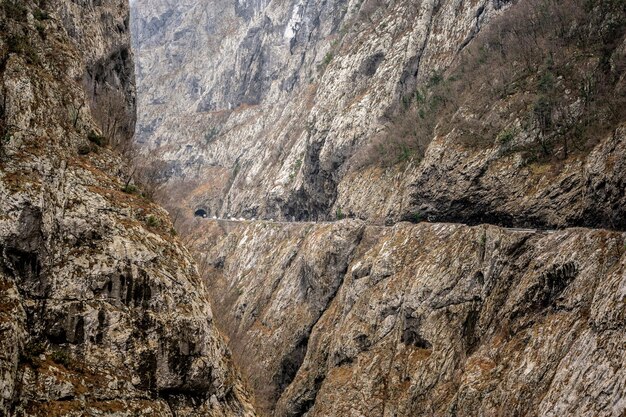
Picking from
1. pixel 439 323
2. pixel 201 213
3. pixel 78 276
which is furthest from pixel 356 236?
pixel 201 213

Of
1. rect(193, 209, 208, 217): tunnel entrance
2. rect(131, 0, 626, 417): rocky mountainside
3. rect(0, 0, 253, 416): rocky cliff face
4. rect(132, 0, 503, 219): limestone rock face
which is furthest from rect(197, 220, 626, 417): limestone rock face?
rect(193, 209, 208, 217): tunnel entrance

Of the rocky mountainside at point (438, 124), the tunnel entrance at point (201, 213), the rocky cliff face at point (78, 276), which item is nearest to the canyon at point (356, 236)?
the rocky cliff face at point (78, 276)

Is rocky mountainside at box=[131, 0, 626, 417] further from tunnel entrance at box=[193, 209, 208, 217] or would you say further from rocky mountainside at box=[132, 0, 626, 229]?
tunnel entrance at box=[193, 209, 208, 217]

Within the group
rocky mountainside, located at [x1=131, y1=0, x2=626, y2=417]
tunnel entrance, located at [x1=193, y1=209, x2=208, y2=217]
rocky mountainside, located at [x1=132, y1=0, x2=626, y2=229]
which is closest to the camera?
rocky mountainside, located at [x1=131, y1=0, x2=626, y2=417]

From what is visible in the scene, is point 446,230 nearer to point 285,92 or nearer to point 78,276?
point 78,276

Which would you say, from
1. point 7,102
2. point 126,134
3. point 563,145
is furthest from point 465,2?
point 7,102

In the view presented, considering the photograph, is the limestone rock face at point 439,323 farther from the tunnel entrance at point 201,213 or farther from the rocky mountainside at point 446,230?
the tunnel entrance at point 201,213
